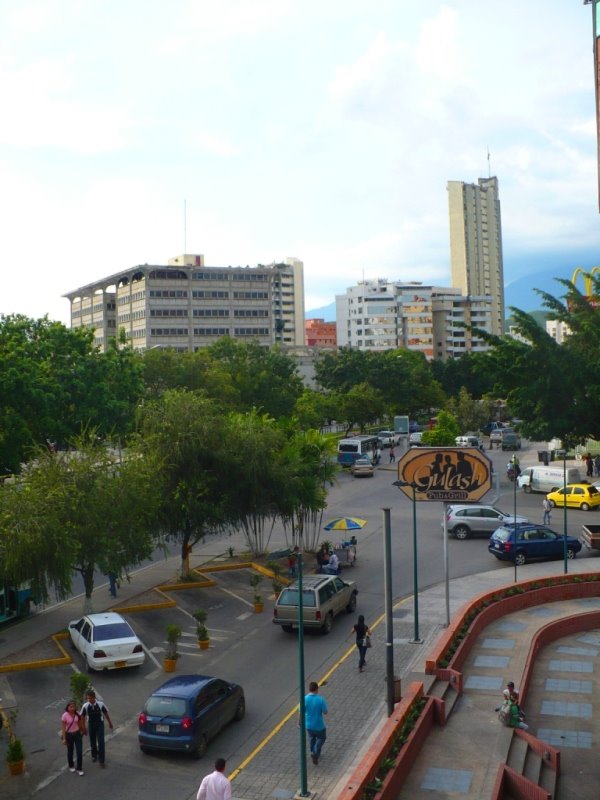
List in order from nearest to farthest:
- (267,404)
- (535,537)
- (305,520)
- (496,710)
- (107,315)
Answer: (496,710), (535,537), (305,520), (267,404), (107,315)

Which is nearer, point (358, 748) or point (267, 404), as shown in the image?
point (358, 748)

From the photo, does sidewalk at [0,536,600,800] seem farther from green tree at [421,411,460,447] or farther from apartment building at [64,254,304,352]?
apartment building at [64,254,304,352]

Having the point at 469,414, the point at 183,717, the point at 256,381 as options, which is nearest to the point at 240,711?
the point at 183,717

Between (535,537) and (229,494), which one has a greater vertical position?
(229,494)

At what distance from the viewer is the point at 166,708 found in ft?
54.6

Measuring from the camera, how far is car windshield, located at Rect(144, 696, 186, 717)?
54.4ft

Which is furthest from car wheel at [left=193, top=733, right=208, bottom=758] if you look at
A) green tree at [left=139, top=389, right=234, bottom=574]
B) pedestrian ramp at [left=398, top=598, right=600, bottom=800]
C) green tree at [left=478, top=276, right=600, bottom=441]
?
green tree at [left=478, top=276, right=600, bottom=441]

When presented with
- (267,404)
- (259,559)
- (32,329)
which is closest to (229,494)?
(259,559)

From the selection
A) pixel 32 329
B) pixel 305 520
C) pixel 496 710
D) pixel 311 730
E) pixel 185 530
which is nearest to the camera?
pixel 311 730

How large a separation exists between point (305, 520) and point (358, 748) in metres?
19.0

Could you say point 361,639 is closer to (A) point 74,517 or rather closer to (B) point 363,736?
(B) point 363,736

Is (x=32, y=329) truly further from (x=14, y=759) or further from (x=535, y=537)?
(x=14, y=759)

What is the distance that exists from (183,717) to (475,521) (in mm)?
23968

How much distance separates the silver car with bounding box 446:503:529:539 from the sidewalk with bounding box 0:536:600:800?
7.76 metres
